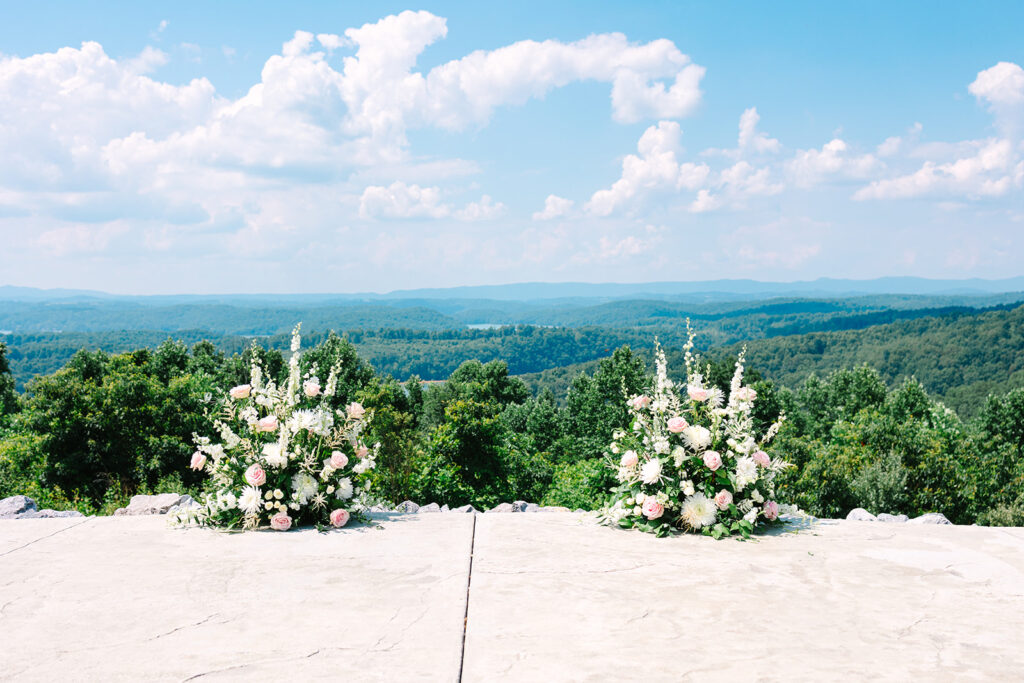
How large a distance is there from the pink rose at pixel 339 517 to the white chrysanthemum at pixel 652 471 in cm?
265

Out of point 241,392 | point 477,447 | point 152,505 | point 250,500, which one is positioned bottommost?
point 477,447

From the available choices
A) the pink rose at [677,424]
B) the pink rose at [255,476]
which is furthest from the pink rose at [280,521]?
the pink rose at [677,424]

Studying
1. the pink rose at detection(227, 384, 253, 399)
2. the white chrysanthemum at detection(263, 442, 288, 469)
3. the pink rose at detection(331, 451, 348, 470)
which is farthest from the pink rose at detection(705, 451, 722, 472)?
the pink rose at detection(227, 384, 253, 399)

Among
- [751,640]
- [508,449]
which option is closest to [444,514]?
[751,640]

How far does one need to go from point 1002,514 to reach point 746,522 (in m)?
20.3

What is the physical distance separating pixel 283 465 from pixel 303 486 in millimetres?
258

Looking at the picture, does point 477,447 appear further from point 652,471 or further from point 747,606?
point 747,606

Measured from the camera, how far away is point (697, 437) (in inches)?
213

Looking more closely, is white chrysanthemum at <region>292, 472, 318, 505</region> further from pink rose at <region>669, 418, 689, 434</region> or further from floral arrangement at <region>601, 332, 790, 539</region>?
pink rose at <region>669, 418, 689, 434</region>

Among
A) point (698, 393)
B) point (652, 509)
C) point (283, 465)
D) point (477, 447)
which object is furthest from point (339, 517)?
point (477, 447)

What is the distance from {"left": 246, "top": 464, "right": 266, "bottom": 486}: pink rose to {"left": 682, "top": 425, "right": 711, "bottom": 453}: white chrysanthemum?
12.0ft

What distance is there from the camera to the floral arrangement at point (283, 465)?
5570 mm

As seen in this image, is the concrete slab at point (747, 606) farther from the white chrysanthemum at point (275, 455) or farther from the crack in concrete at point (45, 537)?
the crack in concrete at point (45, 537)

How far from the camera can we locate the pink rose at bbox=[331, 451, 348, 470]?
217 inches
